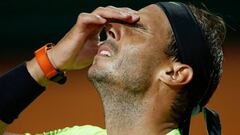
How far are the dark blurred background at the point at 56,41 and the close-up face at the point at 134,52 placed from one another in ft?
4.12

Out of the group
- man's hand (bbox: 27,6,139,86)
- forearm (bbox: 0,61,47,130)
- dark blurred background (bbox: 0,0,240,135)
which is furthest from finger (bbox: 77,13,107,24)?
dark blurred background (bbox: 0,0,240,135)

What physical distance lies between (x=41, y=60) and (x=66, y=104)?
1.27m

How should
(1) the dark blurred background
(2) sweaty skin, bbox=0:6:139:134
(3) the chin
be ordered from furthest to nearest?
(1) the dark blurred background
(2) sweaty skin, bbox=0:6:139:134
(3) the chin

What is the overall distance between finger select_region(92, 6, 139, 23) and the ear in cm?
17

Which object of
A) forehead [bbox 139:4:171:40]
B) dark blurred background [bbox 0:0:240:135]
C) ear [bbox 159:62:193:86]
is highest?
forehead [bbox 139:4:171:40]

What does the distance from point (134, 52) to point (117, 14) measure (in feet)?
0.38

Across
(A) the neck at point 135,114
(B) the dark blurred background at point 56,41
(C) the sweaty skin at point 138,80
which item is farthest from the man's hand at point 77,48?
(B) the dark blurred background at point 56,41

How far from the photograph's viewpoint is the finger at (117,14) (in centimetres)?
165

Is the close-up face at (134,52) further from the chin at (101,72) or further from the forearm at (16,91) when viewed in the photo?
the forearm at (16,91)

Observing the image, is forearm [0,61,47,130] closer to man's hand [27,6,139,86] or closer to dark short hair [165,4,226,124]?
man's hand [27,6,139,86]

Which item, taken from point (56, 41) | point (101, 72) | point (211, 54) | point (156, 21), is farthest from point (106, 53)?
point (56, 41)

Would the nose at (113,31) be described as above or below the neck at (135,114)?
above

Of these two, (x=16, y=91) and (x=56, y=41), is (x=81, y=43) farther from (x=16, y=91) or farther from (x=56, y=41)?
(x=56, y=41)

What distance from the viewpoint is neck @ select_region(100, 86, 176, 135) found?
1.67 metres
